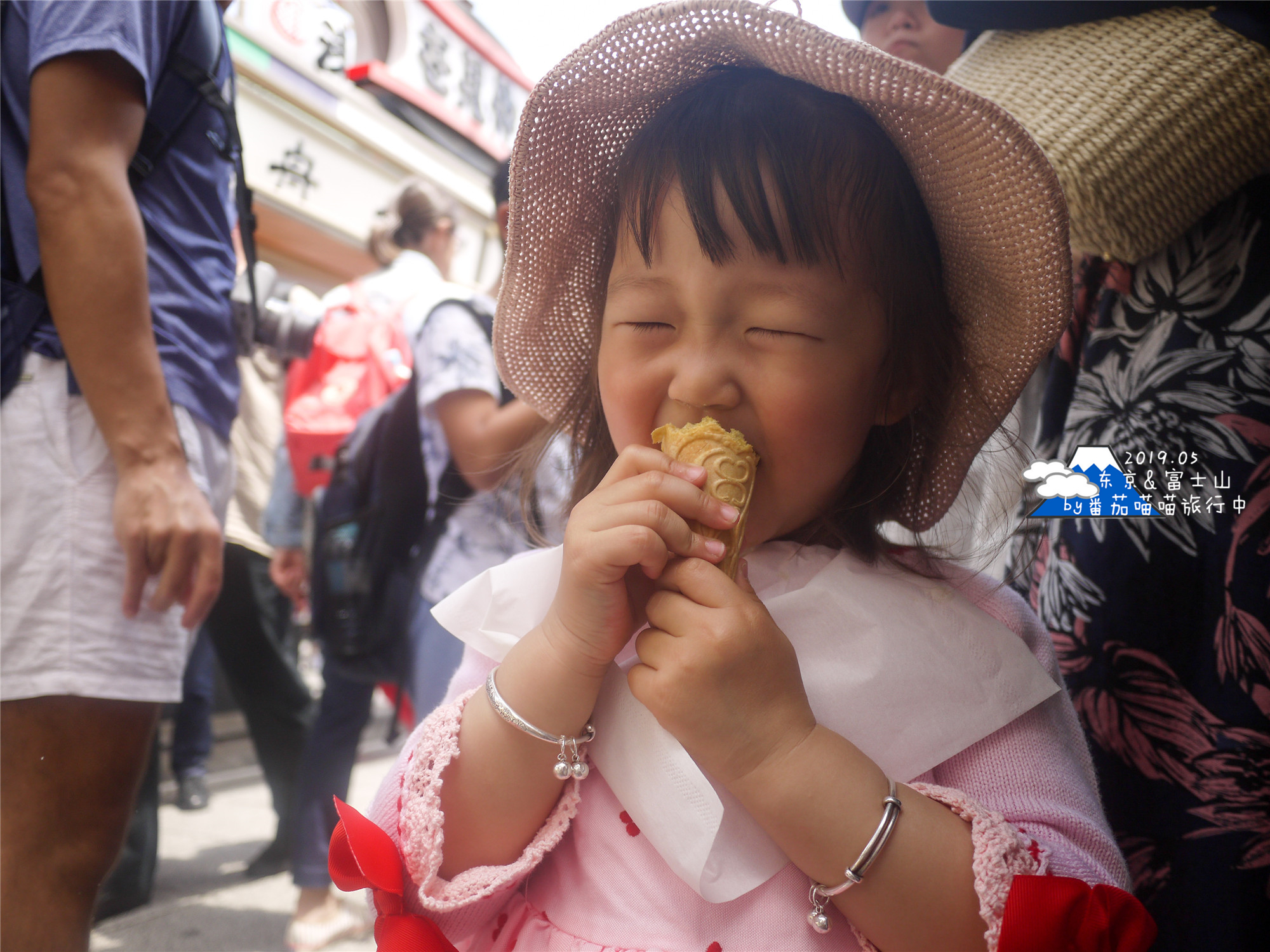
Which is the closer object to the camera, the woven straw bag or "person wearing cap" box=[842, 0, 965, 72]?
the woven straw bag

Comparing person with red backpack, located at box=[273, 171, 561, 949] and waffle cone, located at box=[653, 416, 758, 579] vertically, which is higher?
waffle cone, located at box=[653, 416, 758, 579]

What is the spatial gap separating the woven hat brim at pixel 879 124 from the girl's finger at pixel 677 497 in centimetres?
48

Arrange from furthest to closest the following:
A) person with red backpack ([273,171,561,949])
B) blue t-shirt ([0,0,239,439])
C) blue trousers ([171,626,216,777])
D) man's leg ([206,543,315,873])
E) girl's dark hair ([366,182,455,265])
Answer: blue trousers ([171,626,216,777])
girl's dark hair ([366,182,455,265])
man's leg ([206,543,315,873])
person with red backpack ([273,171,561,949])
blue t-shirt ([0,0,239,439])

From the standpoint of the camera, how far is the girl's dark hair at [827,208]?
3.27ft

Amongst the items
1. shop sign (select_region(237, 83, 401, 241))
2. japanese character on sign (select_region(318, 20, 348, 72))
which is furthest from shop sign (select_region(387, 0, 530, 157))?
shop sign (select_region(237, 83, 401, 241))

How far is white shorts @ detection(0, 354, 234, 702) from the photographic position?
4.02 feet

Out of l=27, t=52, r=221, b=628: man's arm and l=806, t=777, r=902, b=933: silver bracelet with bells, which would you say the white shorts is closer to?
l=27, t=52, r=221, b=628: man's arm

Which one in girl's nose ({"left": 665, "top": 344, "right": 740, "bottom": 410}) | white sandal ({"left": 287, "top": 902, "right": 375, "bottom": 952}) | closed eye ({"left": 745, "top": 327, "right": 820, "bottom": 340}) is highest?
closed eye ({"left": 745, "top": 327, "right": 820, "bottom": 340})

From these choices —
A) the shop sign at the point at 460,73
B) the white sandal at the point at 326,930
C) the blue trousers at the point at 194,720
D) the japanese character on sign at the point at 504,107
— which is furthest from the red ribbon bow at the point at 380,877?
the japanese character on sign at the point at 504,107

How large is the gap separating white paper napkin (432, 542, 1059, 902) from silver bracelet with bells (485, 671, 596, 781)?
0.04 meters

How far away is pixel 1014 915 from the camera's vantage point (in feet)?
2.63

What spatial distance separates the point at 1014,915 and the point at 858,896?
5.7 inches

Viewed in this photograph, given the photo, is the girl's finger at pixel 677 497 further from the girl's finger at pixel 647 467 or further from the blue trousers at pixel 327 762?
the blue trousers at pixel 327 762

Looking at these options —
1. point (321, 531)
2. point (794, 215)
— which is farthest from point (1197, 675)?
point (321, 531)
